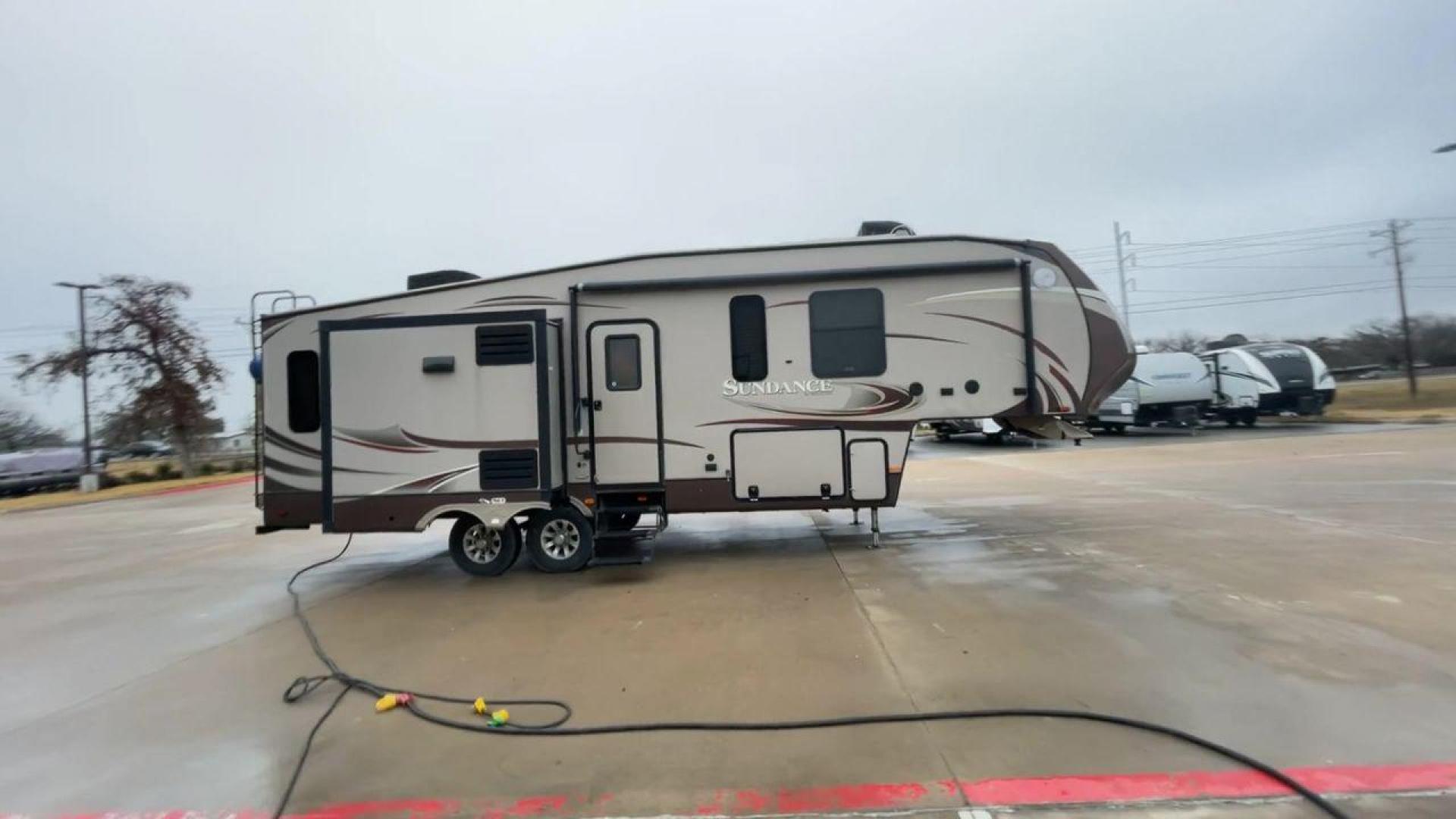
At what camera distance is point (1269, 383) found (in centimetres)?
2508

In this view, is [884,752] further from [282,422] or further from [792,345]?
[282,422]

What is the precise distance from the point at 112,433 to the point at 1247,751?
38.2 meters

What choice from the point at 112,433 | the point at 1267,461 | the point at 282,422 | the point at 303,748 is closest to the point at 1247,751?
the point at 303,748

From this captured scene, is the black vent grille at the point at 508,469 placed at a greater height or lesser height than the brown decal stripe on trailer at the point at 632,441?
lesser

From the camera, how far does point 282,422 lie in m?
7.65

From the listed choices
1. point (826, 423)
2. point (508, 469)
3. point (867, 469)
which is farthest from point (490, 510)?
point (867, 469)

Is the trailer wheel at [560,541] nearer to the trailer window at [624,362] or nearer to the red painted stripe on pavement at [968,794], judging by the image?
the trailer window at [624,362]

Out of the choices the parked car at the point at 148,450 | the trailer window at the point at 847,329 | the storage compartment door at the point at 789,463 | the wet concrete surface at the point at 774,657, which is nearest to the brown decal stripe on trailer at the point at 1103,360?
the wet concrete surface at the point at 774,657

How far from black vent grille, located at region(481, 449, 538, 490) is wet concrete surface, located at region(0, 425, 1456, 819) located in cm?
103

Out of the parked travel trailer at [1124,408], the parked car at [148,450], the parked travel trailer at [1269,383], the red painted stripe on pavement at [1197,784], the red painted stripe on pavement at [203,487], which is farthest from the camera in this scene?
the parked car at [148,450]

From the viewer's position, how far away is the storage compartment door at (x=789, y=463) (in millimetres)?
7570

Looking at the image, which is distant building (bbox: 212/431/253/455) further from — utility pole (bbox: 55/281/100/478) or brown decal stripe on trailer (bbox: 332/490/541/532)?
brown decal stripe on trailer (bbox: 332/490/541/532)

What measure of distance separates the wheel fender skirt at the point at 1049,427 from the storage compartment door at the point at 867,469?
4.79 feet

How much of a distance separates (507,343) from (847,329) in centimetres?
353
